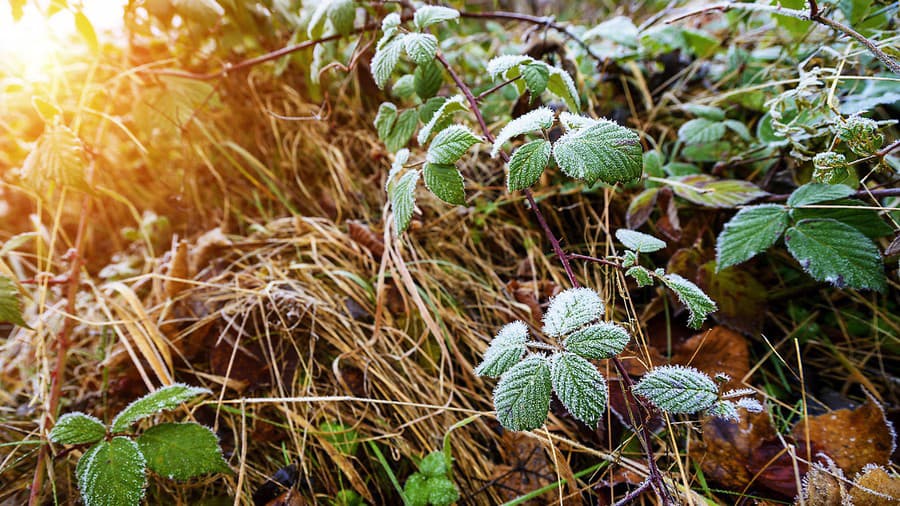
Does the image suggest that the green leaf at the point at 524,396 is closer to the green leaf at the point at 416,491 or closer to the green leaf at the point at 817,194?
the green leaf at the point at 416,491

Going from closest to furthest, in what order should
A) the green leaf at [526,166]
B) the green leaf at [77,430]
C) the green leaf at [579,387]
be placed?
the green leaf at [579,387] → the green leaf at [526,166] → the green leaf at [77,430]

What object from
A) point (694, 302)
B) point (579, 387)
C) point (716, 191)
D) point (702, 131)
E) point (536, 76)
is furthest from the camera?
point (702, 131)

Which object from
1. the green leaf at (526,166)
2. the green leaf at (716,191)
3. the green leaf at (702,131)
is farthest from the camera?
the green leaf at (702,131)

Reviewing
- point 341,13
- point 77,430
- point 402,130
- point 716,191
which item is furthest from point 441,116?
point 77,430

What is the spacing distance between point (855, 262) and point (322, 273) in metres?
1.15

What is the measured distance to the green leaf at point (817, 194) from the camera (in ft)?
2.75

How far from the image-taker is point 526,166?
0.68 metres

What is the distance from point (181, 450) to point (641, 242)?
3.04ft

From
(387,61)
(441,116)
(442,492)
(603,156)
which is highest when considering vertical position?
(387,61)

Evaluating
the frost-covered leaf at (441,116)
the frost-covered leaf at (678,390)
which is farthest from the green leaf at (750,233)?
the frost-covered leaf at (441,116)

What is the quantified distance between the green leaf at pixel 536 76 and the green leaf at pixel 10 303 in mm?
1096

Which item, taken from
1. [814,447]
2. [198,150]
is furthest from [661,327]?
[198,150]

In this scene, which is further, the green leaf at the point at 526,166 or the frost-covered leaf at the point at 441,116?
the frost-covered leaf at the point at 441,116

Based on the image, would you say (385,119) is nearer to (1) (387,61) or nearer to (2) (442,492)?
(1) (387,61)
